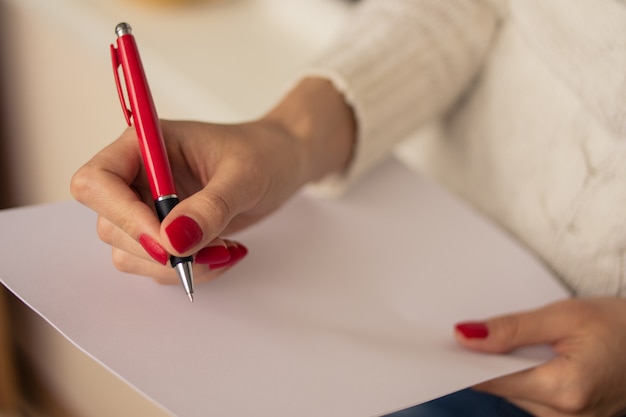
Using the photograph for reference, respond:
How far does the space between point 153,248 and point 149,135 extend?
2.3 inches

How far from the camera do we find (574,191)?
19.2 inches

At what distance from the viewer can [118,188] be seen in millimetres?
340

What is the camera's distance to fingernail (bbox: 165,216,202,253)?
0.32m

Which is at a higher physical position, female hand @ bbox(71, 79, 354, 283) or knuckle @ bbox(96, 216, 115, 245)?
female hand @ bbox(71, 79, 354, 283)

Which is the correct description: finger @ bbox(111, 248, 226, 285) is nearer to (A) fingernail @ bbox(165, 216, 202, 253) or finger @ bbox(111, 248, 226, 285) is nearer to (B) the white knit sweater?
(A) fingernail @ bbox(165, 216, 202, 253)

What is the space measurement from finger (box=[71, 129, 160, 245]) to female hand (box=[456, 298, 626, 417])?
21 cm

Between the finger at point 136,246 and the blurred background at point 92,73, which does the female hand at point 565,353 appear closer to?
the finger at point 136,246

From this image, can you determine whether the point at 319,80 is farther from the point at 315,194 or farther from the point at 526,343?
the point at 526,343

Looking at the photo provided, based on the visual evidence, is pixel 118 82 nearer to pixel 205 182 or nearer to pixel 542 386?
pixel 205 182

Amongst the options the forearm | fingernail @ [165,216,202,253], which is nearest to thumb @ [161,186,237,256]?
fingernail @ [165,216,202,253]

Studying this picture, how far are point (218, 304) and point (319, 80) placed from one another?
20cm

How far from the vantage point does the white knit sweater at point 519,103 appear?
1.53 feet

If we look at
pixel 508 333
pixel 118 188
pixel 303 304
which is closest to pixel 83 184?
pixel 118 188

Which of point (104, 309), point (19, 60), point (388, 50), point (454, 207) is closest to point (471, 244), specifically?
point (454, 207)
